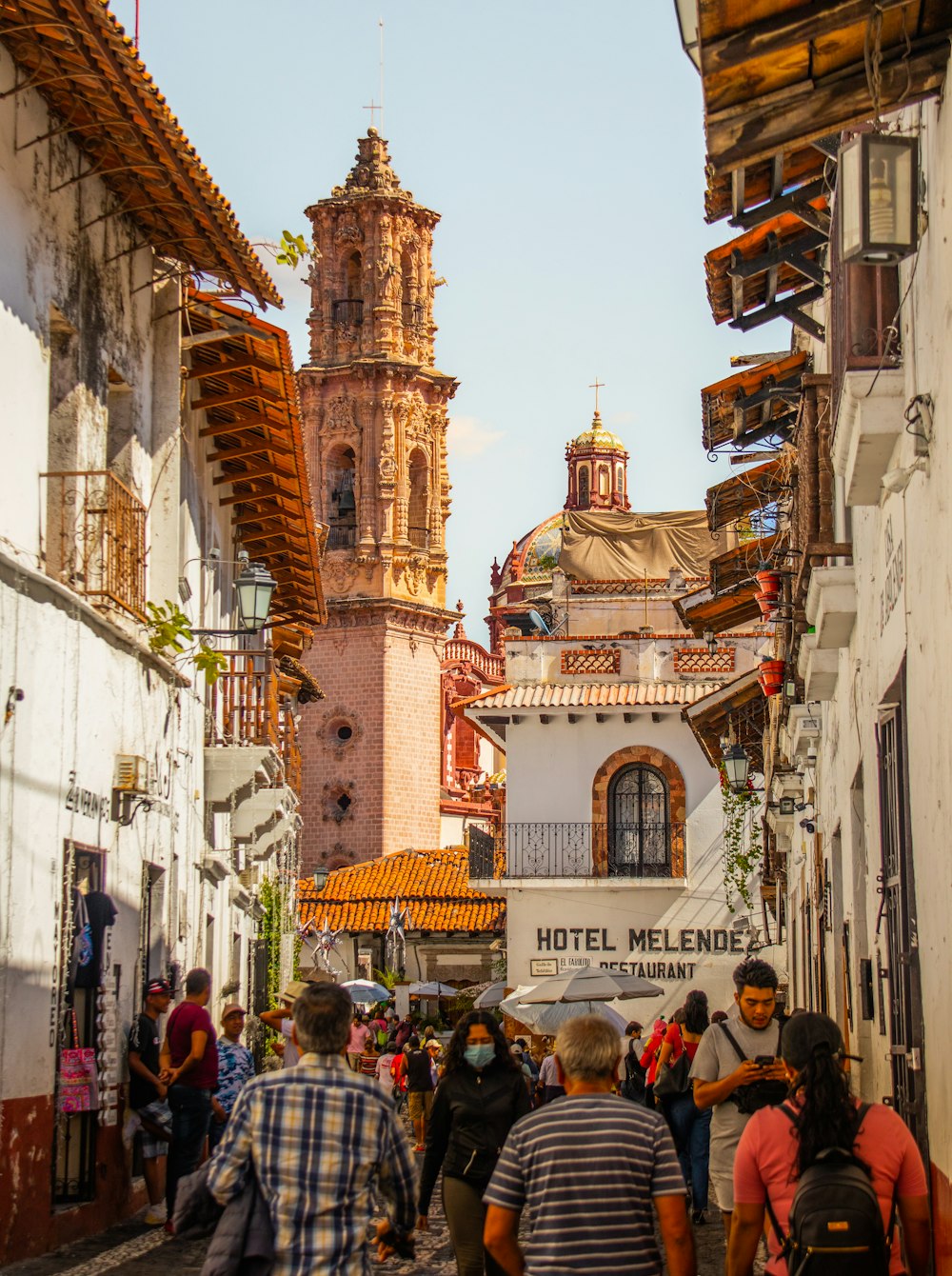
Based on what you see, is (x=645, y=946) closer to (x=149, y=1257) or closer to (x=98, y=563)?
(x=98, y=563)

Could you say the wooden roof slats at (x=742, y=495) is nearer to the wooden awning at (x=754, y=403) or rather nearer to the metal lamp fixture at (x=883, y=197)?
the wooden awning at (x=754, y=403)

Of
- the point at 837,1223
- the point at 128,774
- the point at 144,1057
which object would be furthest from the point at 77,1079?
the point at 837,1223

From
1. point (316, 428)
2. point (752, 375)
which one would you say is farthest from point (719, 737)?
point (316, 428)

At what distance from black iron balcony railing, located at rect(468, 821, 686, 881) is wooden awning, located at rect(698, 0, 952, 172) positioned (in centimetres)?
3145

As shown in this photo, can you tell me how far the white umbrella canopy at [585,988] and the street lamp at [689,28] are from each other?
18.2 meters

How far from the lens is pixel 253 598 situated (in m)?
18.3

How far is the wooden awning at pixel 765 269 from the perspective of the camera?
12359 mm

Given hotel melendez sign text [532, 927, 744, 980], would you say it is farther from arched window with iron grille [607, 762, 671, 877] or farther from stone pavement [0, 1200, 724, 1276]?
stone pavement [0, 1200, 724, 1276]

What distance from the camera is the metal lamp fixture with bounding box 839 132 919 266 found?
650cm

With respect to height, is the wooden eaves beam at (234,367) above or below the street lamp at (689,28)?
above

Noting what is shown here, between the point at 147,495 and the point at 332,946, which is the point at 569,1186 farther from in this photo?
the point at 332,946

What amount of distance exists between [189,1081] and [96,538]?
11.9 ft

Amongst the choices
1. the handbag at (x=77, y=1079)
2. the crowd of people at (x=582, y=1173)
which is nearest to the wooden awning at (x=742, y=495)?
the handbag at (x=77, y=1079)

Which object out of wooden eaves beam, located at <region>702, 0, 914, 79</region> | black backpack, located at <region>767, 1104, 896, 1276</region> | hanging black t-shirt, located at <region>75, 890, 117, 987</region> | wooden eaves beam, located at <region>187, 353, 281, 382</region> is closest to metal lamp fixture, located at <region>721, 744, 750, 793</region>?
wooden eaves beam, located at <region>187, 353, 281, 382</region>
